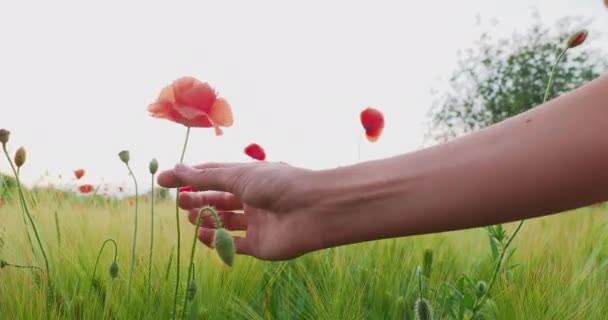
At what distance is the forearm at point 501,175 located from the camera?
898 mm

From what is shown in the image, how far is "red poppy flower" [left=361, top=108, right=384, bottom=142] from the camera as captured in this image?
208 centimetres

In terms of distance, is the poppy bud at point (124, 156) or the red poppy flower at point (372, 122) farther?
the red poppy flower at point (372, 122)

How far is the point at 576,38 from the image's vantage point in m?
1.26

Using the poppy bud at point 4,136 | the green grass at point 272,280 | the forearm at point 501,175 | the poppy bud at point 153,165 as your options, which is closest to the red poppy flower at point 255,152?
the green grass at point 272,280

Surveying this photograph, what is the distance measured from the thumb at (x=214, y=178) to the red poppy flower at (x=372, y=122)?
981mm

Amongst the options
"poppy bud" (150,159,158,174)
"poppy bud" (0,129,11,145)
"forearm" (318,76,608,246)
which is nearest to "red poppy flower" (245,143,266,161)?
"poppy bud" (150,159,158,174)

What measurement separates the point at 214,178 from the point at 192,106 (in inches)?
6.5

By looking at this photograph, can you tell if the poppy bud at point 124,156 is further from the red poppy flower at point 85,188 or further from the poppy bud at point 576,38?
the red poppy flower at point 85,188

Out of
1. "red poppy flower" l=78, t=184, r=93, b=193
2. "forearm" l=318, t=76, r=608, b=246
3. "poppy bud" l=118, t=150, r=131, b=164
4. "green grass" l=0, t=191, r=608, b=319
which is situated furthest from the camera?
"red poppy flower" l=78, t=184, r=93, b=193

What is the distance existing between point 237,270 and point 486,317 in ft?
1.91

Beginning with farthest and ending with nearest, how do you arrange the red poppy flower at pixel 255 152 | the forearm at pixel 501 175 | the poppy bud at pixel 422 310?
1. the red poppy flower at pixel 255 152
2. the poppy bud at pixel 422 310
3. the forearm at pixel 501 175

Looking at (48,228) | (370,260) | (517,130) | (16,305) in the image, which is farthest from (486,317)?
(48,228)

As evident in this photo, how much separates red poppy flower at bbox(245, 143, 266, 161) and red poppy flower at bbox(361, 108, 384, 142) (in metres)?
0.43

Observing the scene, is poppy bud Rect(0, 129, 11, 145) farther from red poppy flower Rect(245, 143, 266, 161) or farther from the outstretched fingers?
red poppy flower Rect(245, 143, 266, 161)
